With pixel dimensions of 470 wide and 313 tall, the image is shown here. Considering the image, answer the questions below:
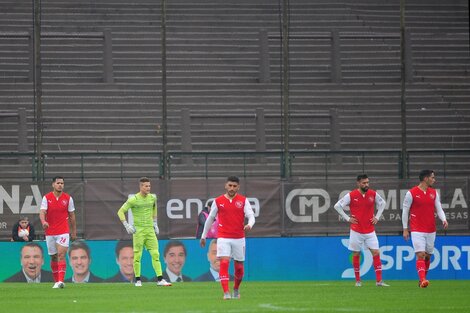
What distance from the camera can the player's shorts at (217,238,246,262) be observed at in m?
22.2

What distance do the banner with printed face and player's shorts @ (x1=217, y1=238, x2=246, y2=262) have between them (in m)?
9.68

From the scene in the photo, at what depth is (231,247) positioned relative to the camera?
73.4ft

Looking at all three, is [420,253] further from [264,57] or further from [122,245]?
[264,57]

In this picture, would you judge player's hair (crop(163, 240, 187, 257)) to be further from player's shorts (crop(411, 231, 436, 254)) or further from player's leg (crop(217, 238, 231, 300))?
player's leg (crop(217, 238, 231, 300))

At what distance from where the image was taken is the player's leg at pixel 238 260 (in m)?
22.2

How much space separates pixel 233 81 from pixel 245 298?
22.8m

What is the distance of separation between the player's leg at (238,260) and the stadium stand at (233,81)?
1633 centimetres

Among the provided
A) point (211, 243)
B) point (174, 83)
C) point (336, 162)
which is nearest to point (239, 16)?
point (174, 83)

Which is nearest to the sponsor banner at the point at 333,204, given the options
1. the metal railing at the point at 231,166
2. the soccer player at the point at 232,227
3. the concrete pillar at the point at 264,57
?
the metal railing at the point at 231,166

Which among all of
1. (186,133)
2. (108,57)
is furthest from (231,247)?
(108,57)

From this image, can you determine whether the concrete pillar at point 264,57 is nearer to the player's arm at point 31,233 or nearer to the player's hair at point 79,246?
the player's hair at point 79,246

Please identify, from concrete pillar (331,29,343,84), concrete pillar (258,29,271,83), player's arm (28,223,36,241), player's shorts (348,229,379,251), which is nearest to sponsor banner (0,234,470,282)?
player's arm (28,223,36,241)

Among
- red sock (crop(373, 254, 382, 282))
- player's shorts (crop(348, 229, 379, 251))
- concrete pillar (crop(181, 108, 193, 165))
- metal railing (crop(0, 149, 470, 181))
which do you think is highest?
concrete pillar (crop(181, 108, 193, 165))

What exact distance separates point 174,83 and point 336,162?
7.15 meters
